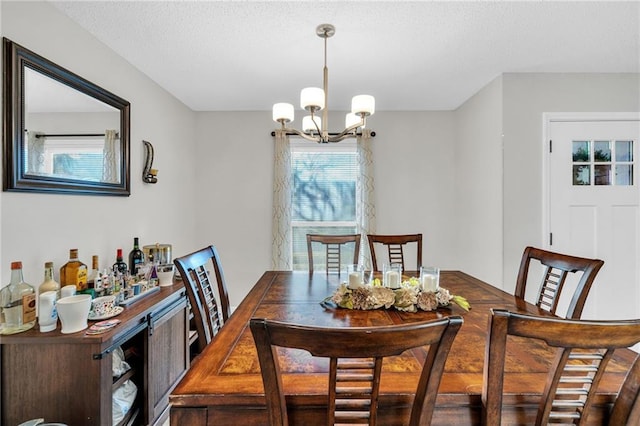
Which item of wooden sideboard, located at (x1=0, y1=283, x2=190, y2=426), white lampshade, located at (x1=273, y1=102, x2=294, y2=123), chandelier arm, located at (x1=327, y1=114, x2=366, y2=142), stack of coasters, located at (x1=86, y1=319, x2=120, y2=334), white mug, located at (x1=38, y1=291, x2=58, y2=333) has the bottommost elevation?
wooden sideboard, located at (x1=0, y1=283, x2=190, y2=426)

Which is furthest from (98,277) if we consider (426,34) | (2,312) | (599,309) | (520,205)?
(599,309)

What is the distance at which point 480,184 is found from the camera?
10.1 feet

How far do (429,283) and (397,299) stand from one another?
207mm

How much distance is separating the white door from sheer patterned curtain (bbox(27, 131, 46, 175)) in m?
3.64

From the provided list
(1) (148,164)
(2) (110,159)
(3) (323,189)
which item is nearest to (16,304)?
(2) (110,159)

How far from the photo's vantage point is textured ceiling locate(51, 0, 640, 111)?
180 cm

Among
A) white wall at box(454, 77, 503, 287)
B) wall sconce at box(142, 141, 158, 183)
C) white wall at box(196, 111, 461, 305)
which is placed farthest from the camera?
white wall at box(196, 111, 461, 305)

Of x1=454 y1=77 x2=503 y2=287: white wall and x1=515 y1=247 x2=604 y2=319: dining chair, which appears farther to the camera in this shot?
x1=454 y1=77 x2=503 y2=287: white wall

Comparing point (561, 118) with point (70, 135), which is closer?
point (70, 135)

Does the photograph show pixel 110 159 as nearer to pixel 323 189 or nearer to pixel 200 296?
pixel 200 296

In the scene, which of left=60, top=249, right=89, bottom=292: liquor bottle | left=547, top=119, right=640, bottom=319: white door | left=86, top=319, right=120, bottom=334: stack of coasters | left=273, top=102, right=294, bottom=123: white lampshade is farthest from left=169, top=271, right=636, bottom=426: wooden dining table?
left=547, top=119, right=640, bottom=319: white door

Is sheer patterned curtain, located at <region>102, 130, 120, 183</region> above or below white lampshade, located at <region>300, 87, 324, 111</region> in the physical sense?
below

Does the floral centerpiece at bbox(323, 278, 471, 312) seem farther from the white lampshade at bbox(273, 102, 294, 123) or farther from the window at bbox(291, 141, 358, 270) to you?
the window at bbox(291, 141, 358, 270)

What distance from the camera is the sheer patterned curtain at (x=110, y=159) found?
2.13 m
